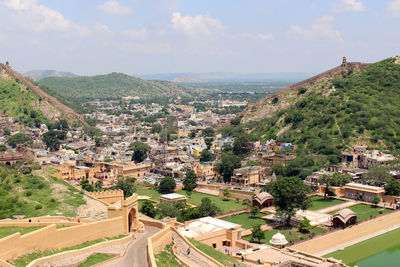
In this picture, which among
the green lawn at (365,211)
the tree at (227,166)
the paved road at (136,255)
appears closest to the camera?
the paved road at (136,255)

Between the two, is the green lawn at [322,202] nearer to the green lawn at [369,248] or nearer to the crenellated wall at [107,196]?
the green lawn at [369,248]

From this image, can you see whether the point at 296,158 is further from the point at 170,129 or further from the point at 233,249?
the point at 170,129

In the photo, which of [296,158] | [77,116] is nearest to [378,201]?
[296,158]

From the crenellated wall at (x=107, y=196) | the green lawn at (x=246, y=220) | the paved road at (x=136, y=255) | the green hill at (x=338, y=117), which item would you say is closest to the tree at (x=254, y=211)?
the green lawn at (x=246, y=220)

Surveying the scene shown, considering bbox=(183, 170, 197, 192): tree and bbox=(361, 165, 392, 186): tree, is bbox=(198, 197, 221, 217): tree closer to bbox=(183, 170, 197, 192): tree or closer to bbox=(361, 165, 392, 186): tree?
bbox=(183, 170, 197, 192): tree

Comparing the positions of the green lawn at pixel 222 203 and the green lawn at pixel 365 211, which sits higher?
the green lawn at pixel 365 211

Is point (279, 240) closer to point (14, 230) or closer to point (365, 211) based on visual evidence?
point (365, 211)

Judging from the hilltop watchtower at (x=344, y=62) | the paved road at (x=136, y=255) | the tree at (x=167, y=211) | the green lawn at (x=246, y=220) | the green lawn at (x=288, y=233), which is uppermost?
the hilltop watchtower at (x=344, y=62)
